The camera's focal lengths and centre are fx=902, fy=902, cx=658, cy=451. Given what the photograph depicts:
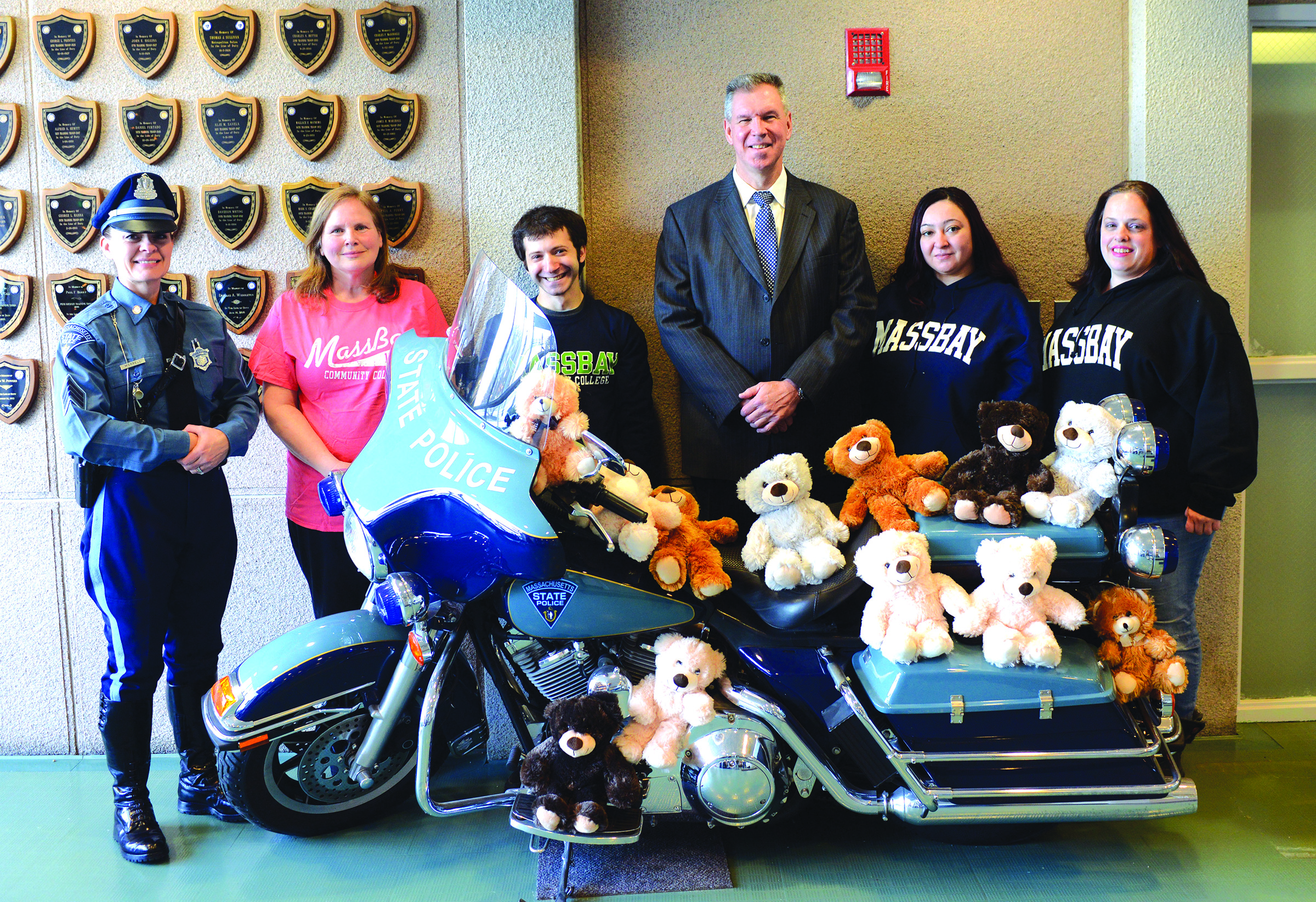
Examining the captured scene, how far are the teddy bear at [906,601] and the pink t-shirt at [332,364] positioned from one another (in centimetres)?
138

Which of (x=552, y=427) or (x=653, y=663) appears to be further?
(x=653, y=663)

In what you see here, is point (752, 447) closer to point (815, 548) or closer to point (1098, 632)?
point (815, 548)

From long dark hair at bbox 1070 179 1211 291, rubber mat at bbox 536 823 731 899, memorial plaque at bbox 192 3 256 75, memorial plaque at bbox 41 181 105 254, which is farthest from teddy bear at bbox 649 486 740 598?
memorial plaque at bbox 41 181 105 254

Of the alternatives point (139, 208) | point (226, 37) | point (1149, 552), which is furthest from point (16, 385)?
point (1149, 552)

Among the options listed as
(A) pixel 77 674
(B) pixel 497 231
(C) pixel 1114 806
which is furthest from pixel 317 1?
(C) pixel 1114 806

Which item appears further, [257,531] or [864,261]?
[257,531]

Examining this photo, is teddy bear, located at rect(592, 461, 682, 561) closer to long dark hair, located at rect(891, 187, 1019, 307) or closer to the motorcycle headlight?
the motorcycle headlight

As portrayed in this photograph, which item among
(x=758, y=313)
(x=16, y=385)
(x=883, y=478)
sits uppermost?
(x=758, y=313)

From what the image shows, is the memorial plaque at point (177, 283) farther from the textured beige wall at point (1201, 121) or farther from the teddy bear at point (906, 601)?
the textured beige wall at point (1201, 121)

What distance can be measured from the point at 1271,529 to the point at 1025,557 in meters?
1.82

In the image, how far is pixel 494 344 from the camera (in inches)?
70.8

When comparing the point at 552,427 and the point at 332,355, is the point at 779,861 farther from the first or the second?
the point at 332,355

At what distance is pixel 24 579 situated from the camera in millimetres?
2867

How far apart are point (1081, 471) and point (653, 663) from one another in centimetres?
102
